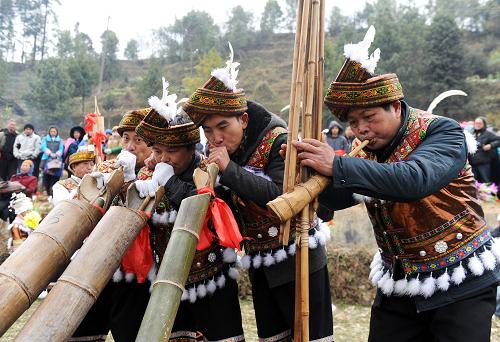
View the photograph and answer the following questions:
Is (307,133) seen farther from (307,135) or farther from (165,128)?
(165,128)

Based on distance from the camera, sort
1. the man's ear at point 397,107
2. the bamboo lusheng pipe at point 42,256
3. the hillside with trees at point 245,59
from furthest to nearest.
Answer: the hillside with trees at point 245,59, the man's ear at point 397,107, the bamboo lusheng pipe at point 42,256

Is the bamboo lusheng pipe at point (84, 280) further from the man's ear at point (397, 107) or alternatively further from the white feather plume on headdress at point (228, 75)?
the man's ear at point (397, 107)

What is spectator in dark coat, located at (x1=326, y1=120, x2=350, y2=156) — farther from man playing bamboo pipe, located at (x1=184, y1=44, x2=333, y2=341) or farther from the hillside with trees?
the hillside with trees

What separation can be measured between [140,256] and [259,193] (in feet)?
2.73

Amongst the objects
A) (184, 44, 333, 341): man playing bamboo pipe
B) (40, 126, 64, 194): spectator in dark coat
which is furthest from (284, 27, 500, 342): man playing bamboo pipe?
(40, 126, 64, 194): spectator in dark coat

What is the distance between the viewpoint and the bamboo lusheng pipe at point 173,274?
1987mm

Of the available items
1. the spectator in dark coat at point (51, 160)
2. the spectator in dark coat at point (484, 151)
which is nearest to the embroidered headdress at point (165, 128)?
the spectator in dark coat at point (484, 151)

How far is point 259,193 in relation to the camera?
2637 mm

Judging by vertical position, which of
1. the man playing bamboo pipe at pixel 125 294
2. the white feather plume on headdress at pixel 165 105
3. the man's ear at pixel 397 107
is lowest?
the man playing bamboo pipe at pixel 125 294

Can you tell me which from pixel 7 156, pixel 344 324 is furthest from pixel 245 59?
pixel 344 324

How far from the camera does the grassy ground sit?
505 centimetres

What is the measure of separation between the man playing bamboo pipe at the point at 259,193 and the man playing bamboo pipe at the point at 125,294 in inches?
25.4

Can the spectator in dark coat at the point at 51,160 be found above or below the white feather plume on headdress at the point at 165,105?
below

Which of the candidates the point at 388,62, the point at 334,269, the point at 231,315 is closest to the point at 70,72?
the point at 388,62
